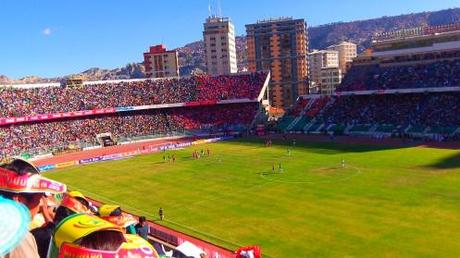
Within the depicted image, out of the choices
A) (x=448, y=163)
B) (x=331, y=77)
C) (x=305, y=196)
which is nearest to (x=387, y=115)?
(x=448, y=163)

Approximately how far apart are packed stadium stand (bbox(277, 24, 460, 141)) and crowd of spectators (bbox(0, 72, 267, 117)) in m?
13.0

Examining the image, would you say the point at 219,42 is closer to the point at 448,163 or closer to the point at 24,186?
the point at 448,163

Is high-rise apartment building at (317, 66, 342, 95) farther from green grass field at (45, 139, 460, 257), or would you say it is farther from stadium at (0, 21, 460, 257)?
green grass field at (45, 139, 460, 257)

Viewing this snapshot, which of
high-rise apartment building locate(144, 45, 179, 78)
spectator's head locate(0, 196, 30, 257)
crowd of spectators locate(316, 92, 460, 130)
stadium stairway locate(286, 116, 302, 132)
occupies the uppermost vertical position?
high-rise apartment building locate(144, 45, 179, 78)

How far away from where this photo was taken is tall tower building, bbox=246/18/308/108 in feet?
532

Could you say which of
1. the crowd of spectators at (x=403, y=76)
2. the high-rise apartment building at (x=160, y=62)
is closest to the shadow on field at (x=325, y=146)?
the crowd of spectators at (x=403, y=76)

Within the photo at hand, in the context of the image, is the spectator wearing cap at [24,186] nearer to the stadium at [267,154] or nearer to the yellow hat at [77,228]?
the yellow hat at [77,228]

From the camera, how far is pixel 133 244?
14.7 feet

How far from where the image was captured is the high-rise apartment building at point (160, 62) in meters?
183

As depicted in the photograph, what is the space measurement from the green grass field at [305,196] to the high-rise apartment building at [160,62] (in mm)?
123265

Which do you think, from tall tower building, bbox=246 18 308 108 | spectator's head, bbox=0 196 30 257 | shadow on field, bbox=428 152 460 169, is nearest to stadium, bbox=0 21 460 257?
shadow on field, bbox=428 152 460 169

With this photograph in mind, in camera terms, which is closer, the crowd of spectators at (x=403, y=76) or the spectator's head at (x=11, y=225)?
the spectator's head at (x=11, y=225)

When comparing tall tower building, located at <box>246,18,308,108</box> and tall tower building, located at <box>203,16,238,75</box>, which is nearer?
tall tower building, located at <box>246,18,308,108</box>

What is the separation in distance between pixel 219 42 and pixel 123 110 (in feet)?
327
